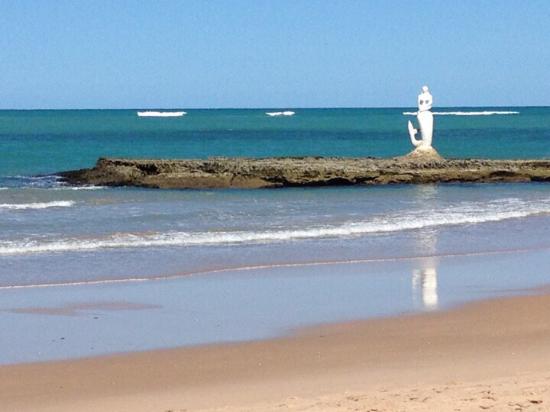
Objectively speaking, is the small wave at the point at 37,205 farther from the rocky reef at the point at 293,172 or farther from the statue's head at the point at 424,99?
the statue's head at the point at 424,99

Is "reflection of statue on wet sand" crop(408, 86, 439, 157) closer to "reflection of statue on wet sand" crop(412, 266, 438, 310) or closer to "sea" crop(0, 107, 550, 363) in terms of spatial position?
"sea" crop(0, 107, 550, 363)

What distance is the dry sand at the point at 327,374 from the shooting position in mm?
7461

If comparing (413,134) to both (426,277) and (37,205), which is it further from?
(426,277)

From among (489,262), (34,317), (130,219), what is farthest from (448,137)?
(34,317)

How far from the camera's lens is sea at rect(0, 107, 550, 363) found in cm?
1066

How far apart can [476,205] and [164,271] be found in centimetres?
1117

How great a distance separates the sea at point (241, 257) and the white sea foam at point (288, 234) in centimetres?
4

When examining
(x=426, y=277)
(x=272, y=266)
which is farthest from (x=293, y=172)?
(x=426, y=277)

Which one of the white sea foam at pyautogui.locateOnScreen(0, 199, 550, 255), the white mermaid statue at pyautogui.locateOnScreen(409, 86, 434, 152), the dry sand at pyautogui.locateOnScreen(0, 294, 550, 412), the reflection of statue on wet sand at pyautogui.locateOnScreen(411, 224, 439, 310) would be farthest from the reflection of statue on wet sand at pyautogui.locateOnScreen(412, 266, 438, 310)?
the white mermaid statue at pyautogui.locateOnScreen(409, 86, 434, 152)

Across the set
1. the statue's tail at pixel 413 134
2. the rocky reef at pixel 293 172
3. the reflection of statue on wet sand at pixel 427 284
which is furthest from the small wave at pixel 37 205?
the statue's tail at pixel 413 134

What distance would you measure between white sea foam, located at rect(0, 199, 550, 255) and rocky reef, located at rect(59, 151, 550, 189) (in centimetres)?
641

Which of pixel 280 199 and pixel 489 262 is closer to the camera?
pixel 489 262

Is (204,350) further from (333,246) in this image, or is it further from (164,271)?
(333,246)

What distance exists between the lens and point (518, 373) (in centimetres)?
821
